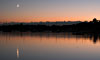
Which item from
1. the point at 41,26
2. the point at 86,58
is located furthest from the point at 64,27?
the point at 86,58

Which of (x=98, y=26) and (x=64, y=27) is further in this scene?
(x=64, y=27)

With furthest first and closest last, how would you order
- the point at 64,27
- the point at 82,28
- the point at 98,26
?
the point at 64,27 < the point at 82,28 < the point at 98,26

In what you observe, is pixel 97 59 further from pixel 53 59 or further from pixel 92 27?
pixel 92 27

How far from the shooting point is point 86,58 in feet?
27.2

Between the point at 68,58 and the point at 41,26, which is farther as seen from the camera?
the point at 41,26

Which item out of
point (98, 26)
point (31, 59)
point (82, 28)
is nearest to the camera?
point (31, 59)

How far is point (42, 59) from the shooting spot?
26.1 ft

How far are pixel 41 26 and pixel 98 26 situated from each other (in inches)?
1327

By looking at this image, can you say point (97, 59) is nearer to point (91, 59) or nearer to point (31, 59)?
point (91, 59)

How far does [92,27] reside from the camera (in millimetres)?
63625

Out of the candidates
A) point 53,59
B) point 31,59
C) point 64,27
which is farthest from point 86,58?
point 64,27

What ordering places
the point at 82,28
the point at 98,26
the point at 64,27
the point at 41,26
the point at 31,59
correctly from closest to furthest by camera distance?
1. the point at 31,59
2. the point at 98,26
3. the point at 82,28
4. the point at 64,27
5. the point at 41,26

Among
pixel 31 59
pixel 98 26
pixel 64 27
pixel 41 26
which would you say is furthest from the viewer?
pixel 41 26

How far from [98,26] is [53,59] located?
56.5 metres
